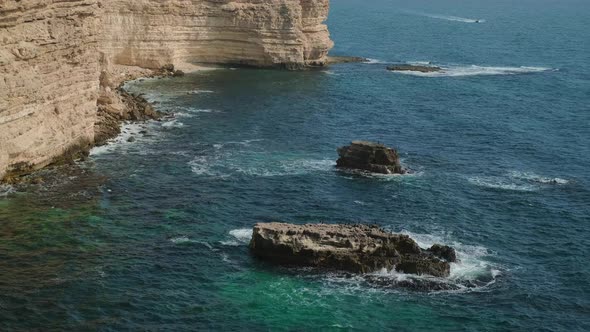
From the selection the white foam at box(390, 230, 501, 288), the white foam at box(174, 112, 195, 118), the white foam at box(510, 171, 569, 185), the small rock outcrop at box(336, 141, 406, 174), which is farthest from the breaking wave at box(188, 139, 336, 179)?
the white foam at box(390, 230, 501, 288)

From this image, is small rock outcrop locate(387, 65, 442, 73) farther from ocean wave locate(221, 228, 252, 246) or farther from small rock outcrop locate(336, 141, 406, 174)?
ocean wave locate(221, 228, 252, 246)

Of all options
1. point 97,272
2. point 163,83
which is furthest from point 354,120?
point 97,272

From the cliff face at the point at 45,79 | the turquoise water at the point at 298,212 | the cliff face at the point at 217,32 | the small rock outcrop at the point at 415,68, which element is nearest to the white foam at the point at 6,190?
the turquoise water at the point at 298,212

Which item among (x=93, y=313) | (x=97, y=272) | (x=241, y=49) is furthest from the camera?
(x=241, y=49)

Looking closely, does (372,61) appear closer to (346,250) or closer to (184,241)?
(184,241)

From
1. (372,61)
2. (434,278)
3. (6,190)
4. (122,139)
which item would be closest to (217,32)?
(372,61)

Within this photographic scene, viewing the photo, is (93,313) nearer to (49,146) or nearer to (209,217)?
(209,217)
